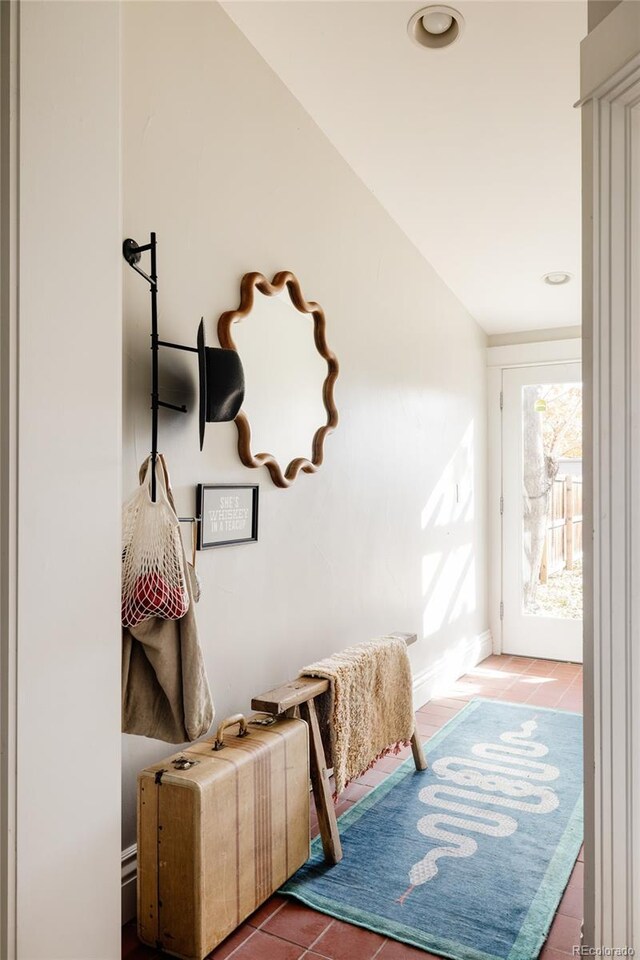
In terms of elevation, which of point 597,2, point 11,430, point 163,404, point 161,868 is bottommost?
point 161,868

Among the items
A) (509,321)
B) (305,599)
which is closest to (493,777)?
(305,599)

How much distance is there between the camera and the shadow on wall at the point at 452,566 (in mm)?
3748

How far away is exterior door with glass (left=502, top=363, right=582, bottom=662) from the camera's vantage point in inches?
181

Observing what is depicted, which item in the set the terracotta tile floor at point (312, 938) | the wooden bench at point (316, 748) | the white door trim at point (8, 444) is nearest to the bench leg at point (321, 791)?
the wooden bench at point (316, 748)

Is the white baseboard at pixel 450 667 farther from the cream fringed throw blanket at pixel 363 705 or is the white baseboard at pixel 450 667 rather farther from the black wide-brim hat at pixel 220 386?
the black wide-brim hat at pixel 220 386

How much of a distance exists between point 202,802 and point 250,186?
1.86 metres

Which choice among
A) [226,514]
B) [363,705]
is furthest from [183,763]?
[363,705]

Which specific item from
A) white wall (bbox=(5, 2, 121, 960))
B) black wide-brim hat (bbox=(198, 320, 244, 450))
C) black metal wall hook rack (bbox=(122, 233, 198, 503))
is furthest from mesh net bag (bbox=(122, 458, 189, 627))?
black wide-brim hat (bbox=(198, 320, 244, 450))

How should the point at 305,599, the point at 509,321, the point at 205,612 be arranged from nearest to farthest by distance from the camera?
the point at 205,612, the point at 305,599, the point at 509,321

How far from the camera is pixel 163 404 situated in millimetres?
1734

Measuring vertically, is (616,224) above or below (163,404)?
above

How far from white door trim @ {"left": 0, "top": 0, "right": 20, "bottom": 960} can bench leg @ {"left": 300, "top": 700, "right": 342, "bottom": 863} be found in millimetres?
1077

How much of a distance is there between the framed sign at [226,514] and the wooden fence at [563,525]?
9.93 feet

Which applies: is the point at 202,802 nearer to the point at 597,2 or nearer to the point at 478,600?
the point at 597,2
